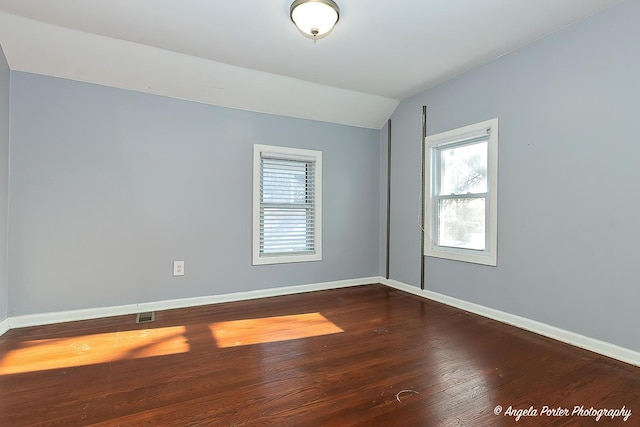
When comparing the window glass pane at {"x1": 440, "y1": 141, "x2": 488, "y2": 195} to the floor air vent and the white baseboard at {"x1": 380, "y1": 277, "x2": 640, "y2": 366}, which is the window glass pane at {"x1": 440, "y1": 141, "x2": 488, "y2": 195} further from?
the floor air vent

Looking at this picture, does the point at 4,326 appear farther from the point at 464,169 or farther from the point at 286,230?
the point at 464,169

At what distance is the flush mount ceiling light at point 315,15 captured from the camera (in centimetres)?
208

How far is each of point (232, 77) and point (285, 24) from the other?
1.01 metres

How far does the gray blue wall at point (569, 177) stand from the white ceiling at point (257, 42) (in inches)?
10.7

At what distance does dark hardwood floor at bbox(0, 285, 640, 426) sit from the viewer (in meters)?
1.54

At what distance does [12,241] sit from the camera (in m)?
2.71

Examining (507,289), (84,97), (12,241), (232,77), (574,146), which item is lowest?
(507,289)

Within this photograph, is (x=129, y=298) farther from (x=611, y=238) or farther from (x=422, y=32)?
(x=611, y=238)

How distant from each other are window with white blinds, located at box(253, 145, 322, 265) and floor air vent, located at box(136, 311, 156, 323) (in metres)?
1.13

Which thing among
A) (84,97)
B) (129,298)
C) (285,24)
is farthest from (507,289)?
(84,97)

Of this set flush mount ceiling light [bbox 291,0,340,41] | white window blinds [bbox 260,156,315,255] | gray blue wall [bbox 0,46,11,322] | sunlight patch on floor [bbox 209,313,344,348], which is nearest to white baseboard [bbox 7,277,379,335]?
gray blue wall [bbox 0,46,11,322]

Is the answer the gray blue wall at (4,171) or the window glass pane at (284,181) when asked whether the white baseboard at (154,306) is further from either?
the window glass pane at (284,181)

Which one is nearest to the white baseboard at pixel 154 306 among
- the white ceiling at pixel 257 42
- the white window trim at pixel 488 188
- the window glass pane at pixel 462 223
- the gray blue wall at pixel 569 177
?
the white window trim at pixel 488 188

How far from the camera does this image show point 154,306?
10.5ft
